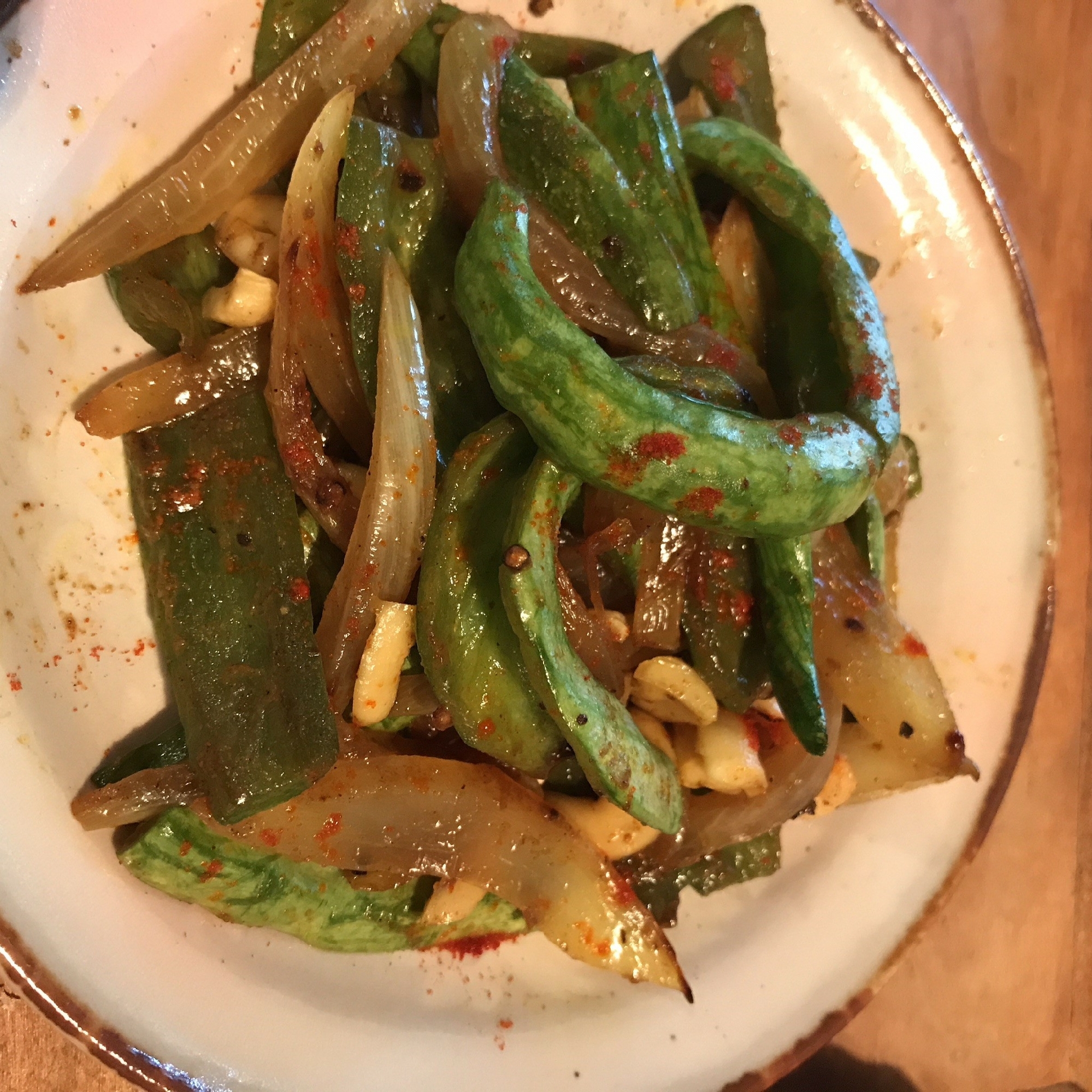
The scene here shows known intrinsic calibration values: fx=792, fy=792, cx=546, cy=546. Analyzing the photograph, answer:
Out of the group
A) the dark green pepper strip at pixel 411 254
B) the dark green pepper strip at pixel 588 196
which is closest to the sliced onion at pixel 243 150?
the dark green pepper strip at pixel 411 254

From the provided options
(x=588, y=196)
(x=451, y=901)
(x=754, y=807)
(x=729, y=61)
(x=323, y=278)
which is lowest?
(x=451, y=901)

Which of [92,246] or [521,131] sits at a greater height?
[521,131]

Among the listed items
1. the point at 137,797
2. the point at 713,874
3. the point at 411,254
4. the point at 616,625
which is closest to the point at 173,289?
the point at 411,254

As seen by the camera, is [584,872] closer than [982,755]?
Yes

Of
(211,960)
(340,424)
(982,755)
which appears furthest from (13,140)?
(982,755)

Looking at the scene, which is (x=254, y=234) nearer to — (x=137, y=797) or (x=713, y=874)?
(x=137, y=797)

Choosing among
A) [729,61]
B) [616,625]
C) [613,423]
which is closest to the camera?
[613,423]

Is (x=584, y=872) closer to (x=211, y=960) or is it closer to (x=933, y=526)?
(x=211, y=960)

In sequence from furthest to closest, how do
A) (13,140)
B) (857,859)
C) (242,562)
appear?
(857,859), (242,562), (13,140)
